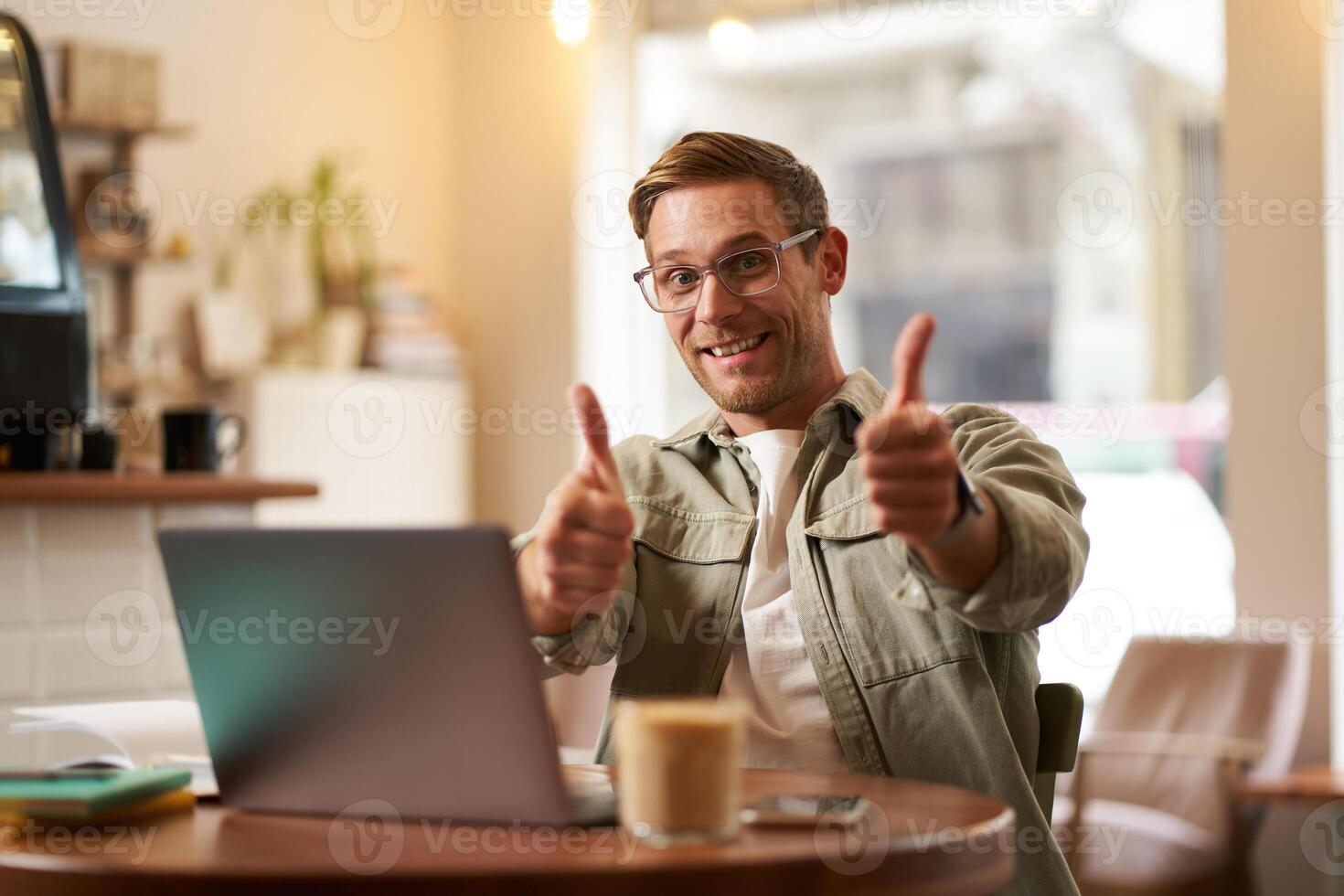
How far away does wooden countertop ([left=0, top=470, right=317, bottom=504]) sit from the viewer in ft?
7.49

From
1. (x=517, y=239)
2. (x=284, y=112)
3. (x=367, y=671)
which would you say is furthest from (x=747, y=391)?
(x=517, y=239)

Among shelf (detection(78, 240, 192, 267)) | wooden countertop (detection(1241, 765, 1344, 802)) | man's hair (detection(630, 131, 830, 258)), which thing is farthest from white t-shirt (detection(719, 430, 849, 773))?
shelf (detection(78, 240, 192, 267))

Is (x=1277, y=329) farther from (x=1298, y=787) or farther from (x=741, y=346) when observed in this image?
(x=741, y=346)

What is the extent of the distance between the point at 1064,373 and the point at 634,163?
10.8 feet

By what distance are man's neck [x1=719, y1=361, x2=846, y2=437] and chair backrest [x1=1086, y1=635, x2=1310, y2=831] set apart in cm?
181

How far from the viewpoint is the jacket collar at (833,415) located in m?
1.62

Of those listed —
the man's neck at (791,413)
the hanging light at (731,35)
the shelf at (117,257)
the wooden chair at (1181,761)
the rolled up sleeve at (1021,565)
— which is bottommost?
the wooden chair at (1181,761)

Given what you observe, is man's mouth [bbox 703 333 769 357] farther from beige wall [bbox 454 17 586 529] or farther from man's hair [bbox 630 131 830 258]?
beige wall [bbox 454 17 586 529]

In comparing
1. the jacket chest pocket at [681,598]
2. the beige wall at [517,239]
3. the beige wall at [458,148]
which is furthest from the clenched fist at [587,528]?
the beige wall at [517,239]

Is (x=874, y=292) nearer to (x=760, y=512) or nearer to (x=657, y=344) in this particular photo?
(x=657, y=344)

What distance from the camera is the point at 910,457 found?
1.07 metres

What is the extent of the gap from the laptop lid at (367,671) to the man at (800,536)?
0.20 meters

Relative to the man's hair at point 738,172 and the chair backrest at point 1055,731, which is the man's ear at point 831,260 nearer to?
the man's hair at point 738,172

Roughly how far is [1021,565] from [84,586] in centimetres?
176
